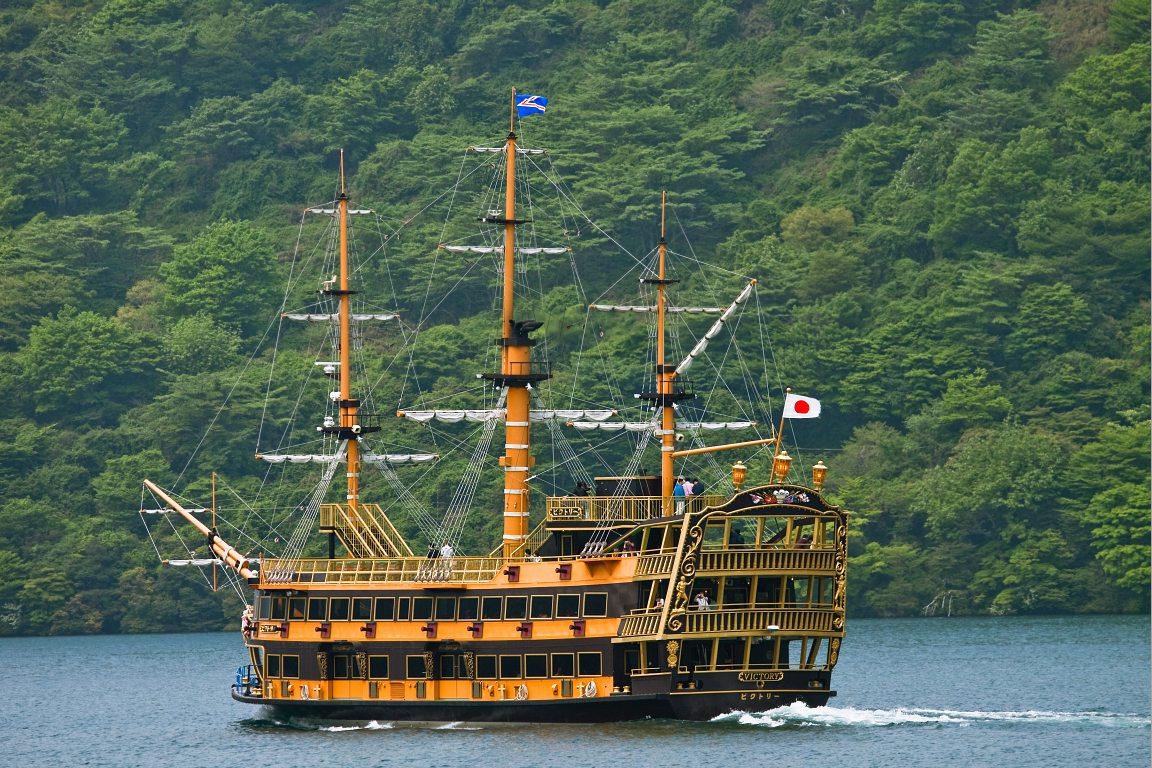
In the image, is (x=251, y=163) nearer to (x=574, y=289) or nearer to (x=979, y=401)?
(x=574, y=289)

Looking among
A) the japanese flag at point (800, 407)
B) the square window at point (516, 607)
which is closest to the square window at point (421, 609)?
the square window at point (516, 607)

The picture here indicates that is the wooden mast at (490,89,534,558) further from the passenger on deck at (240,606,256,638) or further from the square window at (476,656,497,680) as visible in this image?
the passenger on deck at (240,606,256,638)

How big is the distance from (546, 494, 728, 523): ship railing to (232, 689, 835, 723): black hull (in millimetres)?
4729

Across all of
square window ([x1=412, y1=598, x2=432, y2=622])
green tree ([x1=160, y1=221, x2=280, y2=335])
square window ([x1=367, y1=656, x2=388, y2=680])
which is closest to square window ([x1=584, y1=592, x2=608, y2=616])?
square window ([x1=412, y1=598, x2=432, y2=622])

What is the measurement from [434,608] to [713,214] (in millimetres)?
68445

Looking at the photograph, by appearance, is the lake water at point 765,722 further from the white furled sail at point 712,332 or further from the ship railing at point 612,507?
the white furled sail at point 712,332

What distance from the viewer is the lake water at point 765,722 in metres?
62.6

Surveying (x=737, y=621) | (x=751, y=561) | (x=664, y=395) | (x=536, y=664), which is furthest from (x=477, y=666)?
(x=664, y=395)

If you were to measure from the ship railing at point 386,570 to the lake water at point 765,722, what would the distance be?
3.87m

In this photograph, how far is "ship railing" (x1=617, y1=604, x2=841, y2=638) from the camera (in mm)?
64125

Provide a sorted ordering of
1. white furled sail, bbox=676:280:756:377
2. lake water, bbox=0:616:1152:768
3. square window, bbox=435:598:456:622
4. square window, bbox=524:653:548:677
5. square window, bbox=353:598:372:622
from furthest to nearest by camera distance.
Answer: white furled sail, bbox=676:280:756:377 → square window, bbox=353:598:372:622 → square window, bbox=435:598:456:622 → square window, bbox=524:653:548:677 → lake water, bbox=0:616:1152:768

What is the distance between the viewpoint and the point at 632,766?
60000 mm

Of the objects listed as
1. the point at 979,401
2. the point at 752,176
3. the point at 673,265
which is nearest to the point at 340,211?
the point at 979,401

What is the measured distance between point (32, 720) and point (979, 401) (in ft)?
154
